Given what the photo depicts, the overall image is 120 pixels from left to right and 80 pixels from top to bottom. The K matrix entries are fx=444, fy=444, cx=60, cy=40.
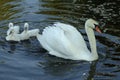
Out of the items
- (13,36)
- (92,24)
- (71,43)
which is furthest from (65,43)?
(13,36)

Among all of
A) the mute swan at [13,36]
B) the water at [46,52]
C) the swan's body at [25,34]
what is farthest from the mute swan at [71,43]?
the mute swan at [13,36]

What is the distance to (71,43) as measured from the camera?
417 inches

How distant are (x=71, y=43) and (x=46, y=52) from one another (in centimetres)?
83

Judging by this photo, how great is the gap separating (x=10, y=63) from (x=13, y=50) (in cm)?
88

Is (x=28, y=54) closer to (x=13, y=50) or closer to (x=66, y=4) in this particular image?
(x=13, y=50)

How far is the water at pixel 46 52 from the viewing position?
32.0 ft

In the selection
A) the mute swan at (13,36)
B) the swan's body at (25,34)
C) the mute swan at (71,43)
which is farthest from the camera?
the swan's body at (25,34)

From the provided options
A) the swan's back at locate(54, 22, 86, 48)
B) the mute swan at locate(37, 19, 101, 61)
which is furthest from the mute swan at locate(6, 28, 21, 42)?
the swan's back at locate(54, 22, 86, 48)

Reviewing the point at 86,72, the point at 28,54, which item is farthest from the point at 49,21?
the point at 86,72

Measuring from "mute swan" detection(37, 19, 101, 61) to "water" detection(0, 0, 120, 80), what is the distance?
0.52ft

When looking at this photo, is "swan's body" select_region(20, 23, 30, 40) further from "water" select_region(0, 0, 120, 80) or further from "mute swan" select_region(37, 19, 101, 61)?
"mute swan" select_region(37, 19, 101, 61)

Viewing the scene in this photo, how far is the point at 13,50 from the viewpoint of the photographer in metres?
11.1

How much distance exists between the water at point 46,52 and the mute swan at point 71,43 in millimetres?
159

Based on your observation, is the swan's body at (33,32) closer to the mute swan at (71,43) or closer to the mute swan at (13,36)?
the mute swan at (13,36)
